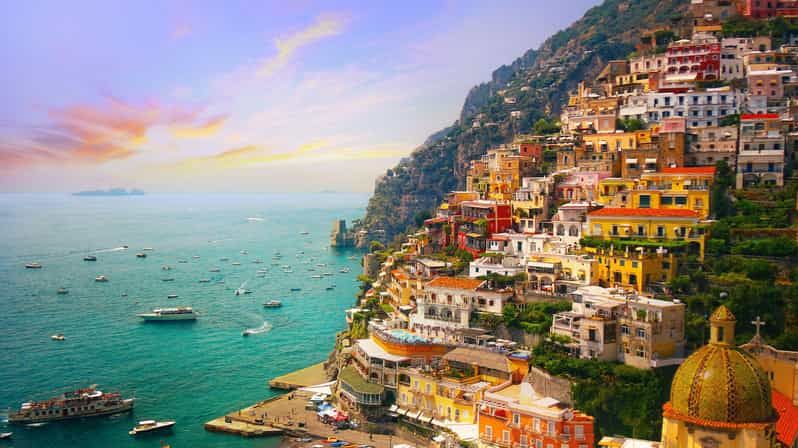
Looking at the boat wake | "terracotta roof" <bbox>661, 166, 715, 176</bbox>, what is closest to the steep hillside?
"terracotta roof" <bbox>661, 166, 715, 176</bbox>

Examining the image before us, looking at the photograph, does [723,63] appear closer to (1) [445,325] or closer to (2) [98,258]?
(1) [445,325]

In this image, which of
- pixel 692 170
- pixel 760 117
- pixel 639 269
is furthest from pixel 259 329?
pixel 760 117

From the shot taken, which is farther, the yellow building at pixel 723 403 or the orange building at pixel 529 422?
the orange building at pixel 529 422

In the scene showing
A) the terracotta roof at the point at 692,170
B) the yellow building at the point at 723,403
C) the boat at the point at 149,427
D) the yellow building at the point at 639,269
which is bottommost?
the boat at the point at 149,427

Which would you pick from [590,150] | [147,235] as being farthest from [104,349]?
[147,235]

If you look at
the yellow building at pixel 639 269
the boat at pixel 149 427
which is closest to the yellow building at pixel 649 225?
the yellow building at pixel 639 269

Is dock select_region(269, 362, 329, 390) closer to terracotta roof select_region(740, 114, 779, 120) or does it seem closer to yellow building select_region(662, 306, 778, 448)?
yellow building select_region(662, 306, 778, 448)

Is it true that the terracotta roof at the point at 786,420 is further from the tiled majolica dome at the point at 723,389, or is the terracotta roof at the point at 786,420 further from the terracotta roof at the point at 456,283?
the terracotta roof at the point at 456,283

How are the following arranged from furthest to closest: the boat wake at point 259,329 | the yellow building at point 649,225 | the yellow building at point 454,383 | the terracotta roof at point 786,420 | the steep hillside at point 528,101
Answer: the steep hillside at point 528,101 < the boat wake at point 259,329 < the yellow building at point 649,225 < the yellow building at point 454,383 < the terracotta roof at point 786,420

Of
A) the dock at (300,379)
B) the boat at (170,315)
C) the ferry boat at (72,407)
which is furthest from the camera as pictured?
the boat at (170,315)
